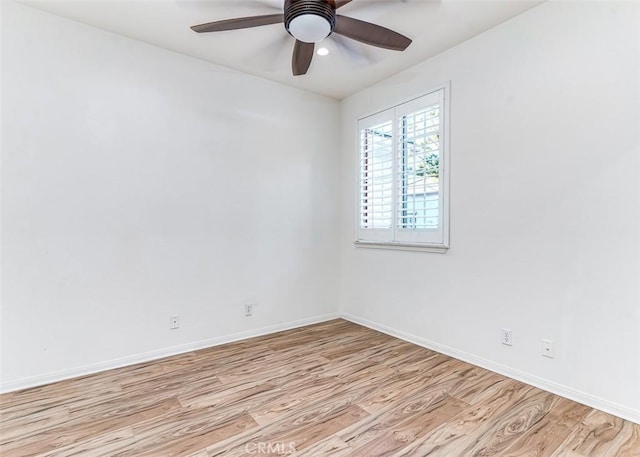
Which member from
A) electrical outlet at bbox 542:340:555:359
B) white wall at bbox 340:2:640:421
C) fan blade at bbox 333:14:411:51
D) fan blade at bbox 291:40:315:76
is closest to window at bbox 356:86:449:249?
white wall at bbox 340:2:640:421

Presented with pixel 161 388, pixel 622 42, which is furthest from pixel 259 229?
pixel 622 42

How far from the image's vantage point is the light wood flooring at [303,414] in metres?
1.71

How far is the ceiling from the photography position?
2.30 meters

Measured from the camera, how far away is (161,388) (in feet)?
7.63

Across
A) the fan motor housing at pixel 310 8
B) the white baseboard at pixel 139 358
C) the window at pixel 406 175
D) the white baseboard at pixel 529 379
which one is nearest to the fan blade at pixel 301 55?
the fan motor housing at pixel 310 8

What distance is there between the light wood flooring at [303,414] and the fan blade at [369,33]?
2.39m

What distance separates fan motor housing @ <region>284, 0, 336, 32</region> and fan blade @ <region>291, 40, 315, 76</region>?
390 millimetres

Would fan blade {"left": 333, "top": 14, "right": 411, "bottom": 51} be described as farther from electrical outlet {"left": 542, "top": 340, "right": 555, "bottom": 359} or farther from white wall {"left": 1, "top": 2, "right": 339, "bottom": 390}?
electrical outlet {"left": 542, "top": 340, "right": 555, "bottom": 359}

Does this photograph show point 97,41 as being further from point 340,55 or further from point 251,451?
point 251,451

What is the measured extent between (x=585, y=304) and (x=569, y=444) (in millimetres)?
851

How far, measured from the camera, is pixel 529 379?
238 cm

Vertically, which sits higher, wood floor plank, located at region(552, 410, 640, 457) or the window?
the window

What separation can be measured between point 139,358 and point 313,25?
284 cm

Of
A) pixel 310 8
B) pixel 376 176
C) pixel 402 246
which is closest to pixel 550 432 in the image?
pixel 402 246
